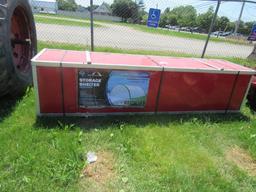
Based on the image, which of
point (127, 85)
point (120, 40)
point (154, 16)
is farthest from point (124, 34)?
point (127, 85)

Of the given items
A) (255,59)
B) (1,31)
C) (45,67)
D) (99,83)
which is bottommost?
(255,59)

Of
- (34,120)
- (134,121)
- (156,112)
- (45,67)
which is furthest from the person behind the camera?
(156,112)

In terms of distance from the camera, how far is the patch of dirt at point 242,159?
8.69ft

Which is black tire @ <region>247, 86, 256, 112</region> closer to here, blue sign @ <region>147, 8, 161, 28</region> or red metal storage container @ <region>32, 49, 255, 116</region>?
red metal storage container @ <region>32, 49, 255, 116</region>

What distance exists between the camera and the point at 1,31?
9.63ft

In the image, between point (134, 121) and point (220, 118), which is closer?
point (134, 121)

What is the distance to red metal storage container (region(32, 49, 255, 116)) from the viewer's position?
3.01 meters

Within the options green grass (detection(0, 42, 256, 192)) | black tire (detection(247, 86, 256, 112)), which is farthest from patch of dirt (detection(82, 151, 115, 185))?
black tire (detection(247, 86, 256, 112))

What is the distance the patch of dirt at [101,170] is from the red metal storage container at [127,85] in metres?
0.91

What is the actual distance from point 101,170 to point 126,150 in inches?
16.5

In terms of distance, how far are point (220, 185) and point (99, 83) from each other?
182 cm

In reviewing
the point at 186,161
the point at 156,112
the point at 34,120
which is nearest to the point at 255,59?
the point at 156,112

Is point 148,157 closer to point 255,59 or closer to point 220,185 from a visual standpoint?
point 220,185

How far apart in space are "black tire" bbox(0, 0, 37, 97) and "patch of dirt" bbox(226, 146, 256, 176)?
2.89 m
